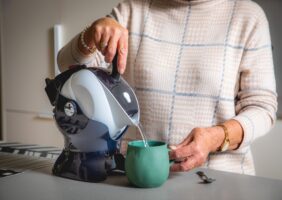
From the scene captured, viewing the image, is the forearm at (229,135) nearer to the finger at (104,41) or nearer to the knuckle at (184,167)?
the knuckle at (184,167)

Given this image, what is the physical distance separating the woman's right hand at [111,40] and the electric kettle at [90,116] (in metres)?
0.01

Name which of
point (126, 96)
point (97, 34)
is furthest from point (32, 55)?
point (126, 96)

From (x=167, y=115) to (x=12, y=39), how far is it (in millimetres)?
1503

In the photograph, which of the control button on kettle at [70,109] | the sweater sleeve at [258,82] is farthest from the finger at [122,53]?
the sweater sleeve at [258,82]

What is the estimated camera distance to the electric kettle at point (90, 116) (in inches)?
26.5

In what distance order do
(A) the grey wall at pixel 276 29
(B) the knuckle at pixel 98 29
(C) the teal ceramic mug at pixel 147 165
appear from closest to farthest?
(C) the teal ceramic mug at pixel 147 165, (B) the knuckle at pixel 98 29, (A) the grey wall at pixel 276 29

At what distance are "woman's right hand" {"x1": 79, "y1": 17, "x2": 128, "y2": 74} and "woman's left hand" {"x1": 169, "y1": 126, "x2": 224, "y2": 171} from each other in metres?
0.17

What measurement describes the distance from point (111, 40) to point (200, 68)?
1.00ft

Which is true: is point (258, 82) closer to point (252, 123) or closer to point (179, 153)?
point (252, 123)

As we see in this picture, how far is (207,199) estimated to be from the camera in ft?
1.99

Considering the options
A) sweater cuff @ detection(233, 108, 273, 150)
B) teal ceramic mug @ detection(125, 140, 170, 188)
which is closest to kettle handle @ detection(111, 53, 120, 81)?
teal ceramic mug @ detection(125, 140, 170, 188)

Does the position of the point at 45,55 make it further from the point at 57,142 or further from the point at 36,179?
the point at 36,179

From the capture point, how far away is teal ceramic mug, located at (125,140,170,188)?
65 centimetres

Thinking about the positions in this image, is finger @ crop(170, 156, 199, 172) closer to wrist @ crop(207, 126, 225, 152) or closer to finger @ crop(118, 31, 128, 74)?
wrist @ crop(207, 126, 225, 152)
